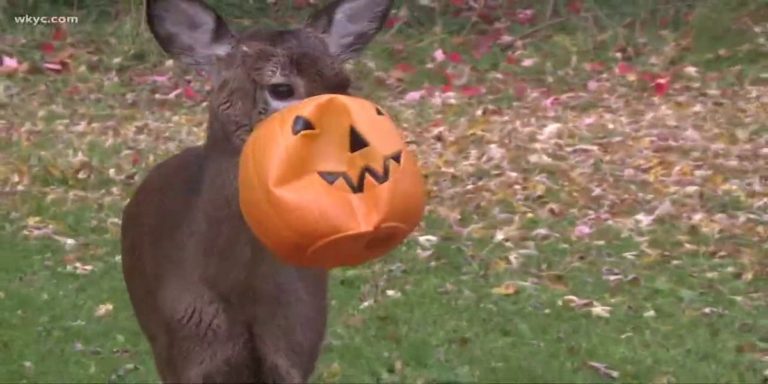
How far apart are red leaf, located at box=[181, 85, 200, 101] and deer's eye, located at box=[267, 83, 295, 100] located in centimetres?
1084

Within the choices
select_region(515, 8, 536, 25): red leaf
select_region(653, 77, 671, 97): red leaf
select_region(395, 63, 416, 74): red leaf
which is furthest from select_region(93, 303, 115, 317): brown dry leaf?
select_region(515, 8, 536, 25): red leaf

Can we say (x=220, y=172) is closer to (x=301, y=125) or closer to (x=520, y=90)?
(x=301, y=125)

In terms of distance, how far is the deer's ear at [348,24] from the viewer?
4.44m

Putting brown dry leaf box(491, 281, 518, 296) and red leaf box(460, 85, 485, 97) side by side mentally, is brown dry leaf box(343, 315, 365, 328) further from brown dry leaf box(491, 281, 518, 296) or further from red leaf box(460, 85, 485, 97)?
red leaf box(460, 85, 485, 97)

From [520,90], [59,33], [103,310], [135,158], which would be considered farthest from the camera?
[59,33]

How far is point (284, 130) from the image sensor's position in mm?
3873

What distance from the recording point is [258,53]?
13.6ft

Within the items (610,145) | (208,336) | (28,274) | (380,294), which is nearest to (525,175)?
(610,145)

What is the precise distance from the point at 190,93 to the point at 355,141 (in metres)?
11.2

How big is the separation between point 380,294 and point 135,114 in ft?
20.5

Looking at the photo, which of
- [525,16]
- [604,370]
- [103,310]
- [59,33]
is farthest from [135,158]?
[525,16]

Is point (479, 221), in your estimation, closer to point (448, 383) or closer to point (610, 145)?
point (610, 145)

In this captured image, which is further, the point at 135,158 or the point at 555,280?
the point at 135,158

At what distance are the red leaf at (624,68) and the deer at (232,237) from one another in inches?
423
